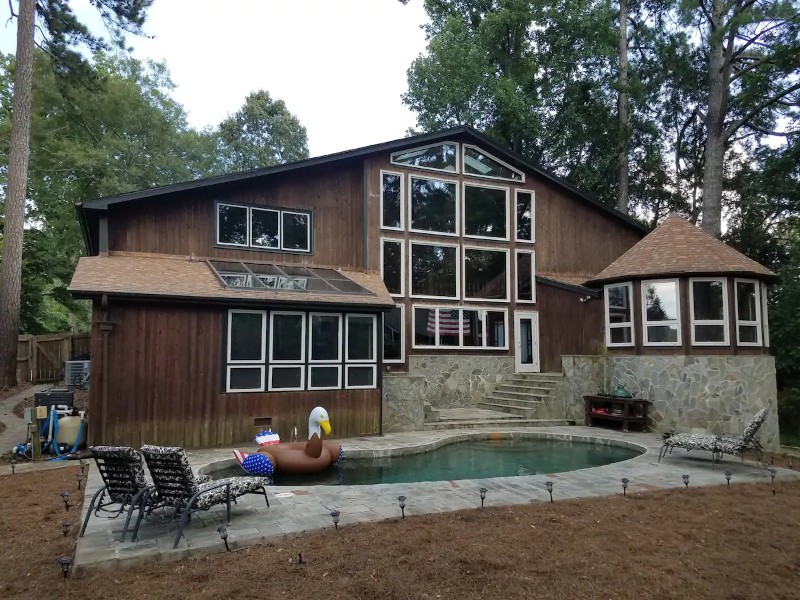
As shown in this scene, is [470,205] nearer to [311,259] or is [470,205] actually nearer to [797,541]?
[311,259]

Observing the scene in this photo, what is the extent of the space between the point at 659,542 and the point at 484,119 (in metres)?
22.4

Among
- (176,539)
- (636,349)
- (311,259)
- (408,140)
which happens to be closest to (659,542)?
(176,539)

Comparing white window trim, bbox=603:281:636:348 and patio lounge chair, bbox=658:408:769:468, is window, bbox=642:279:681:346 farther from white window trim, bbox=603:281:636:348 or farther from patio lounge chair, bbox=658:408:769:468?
patio lounge chair, bbox=658:408:769:468

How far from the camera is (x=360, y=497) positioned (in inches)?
248

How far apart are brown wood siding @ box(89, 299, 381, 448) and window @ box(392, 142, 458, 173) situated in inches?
297

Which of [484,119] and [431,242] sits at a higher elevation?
[484,119]

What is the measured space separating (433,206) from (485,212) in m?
1.73

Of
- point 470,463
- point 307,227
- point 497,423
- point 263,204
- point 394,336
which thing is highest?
point 263,204

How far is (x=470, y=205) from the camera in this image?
15867 mm

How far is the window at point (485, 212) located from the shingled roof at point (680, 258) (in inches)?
137

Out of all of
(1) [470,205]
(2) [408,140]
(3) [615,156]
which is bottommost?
(1) [470,205]

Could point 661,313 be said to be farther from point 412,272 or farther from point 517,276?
point 412,272

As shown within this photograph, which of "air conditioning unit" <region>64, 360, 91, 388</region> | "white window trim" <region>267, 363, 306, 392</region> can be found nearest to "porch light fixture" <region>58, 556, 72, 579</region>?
"white window trim" <region>267, 363, 306, 392</region>

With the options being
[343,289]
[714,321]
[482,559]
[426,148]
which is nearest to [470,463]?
[343,289]
